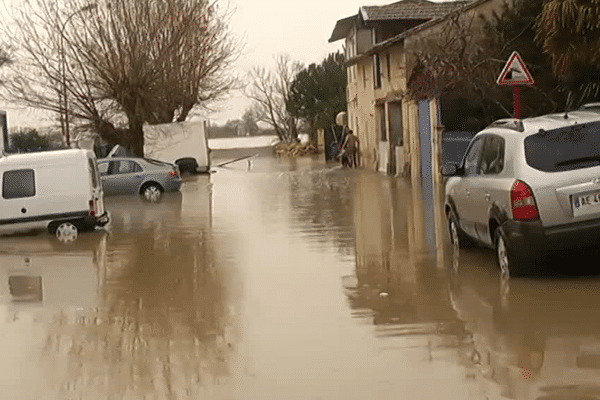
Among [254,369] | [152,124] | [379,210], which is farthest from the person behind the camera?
[152,124]

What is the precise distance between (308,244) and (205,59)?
32.6 m

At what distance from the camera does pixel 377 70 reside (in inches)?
1580

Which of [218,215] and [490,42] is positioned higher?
[490,42]

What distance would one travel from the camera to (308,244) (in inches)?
591

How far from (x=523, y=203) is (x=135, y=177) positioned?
21.1 meters

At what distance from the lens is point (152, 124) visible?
1745 inches

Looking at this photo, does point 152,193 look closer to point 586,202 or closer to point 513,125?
point 513,125

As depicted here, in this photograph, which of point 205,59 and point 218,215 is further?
point 205,59

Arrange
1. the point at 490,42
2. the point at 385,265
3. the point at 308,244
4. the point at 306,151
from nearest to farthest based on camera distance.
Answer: the point at 385,265, the point at 308,244, the point at 490,42, the point at 306,151

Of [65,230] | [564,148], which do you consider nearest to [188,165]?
[65,230]

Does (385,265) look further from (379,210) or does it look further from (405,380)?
(379,210)

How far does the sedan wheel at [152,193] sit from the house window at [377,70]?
44.2ft

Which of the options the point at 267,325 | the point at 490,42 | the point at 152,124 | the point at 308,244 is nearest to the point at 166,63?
the point at 152,124

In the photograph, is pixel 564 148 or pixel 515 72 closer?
pixel 564 148
